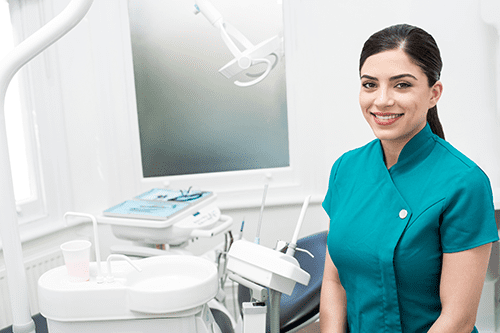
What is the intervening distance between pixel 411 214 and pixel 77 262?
0.86m

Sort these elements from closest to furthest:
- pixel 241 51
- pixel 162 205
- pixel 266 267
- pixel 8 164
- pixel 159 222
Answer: pixel 266 267, pixel 8 164, pixel 159 222, pixel 162 205, pixel 241 51

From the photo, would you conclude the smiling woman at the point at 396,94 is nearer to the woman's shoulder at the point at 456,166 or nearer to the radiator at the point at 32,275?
the woman's shoulder at the point at 456,166

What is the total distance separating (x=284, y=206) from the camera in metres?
2.58

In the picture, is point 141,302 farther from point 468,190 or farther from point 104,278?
point 468,190

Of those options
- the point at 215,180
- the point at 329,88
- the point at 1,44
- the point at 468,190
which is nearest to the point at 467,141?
the point at 329,88

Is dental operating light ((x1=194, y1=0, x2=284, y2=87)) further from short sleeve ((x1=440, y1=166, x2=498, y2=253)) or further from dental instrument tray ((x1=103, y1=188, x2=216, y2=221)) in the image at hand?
short sleeve ((x1=440, y1=166, x2=498, y2=253))

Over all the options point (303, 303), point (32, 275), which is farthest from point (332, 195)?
point (32, 275)

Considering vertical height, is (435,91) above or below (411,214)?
above

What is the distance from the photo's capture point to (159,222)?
1.64 meters

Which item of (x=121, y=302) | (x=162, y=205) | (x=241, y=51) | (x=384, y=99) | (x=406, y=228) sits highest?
(x=241, y=51)

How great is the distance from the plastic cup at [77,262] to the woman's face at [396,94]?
0.83 meters

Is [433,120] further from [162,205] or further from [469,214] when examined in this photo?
[162,205]

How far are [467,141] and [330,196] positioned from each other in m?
1.54

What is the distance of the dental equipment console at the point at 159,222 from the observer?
5.49 ft
